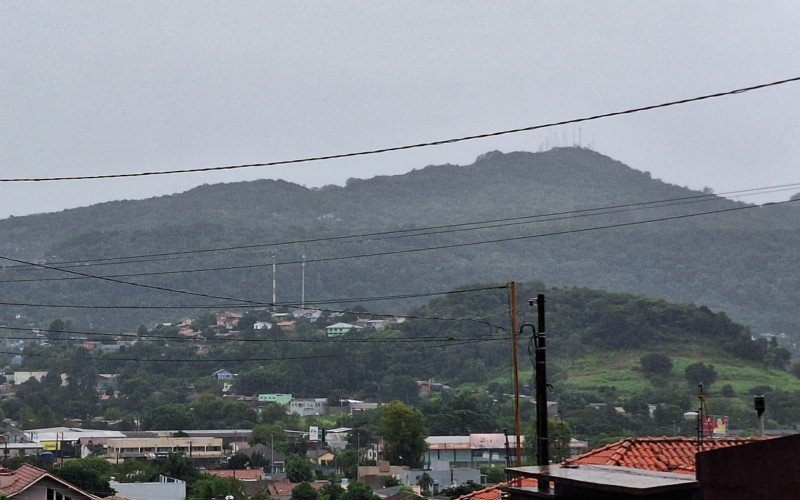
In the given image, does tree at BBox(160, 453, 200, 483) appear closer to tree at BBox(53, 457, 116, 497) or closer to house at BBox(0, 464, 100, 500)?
tree at BBox(53, 457, 116, 497)

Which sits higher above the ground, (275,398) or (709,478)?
(709,478)

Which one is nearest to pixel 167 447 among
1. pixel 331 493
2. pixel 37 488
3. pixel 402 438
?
pixel 402 438

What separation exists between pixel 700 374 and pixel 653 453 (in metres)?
122

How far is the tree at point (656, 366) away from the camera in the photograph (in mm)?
144750

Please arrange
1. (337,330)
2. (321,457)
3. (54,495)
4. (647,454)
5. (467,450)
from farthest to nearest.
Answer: (337,330) → (321,457) → (467,450) → (54,495) → (647,454)

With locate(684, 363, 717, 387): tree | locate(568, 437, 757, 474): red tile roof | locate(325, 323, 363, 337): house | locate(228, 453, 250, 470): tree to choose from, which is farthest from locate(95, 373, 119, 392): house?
locate(568, 437, 757, 474): red tile roof

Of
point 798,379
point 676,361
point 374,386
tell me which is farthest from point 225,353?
point 798,379

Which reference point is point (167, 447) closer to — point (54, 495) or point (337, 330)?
point (54, 495)

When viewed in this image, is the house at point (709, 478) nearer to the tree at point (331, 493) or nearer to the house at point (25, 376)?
the tree at point (331, 493)

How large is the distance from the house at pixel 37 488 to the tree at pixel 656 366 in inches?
4649

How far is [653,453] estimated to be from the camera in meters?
21.3

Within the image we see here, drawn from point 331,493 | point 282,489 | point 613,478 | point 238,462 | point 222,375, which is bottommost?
point 238,462

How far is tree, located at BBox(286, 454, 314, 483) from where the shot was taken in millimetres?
87688

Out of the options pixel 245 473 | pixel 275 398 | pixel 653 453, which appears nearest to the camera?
pixel 653 453
